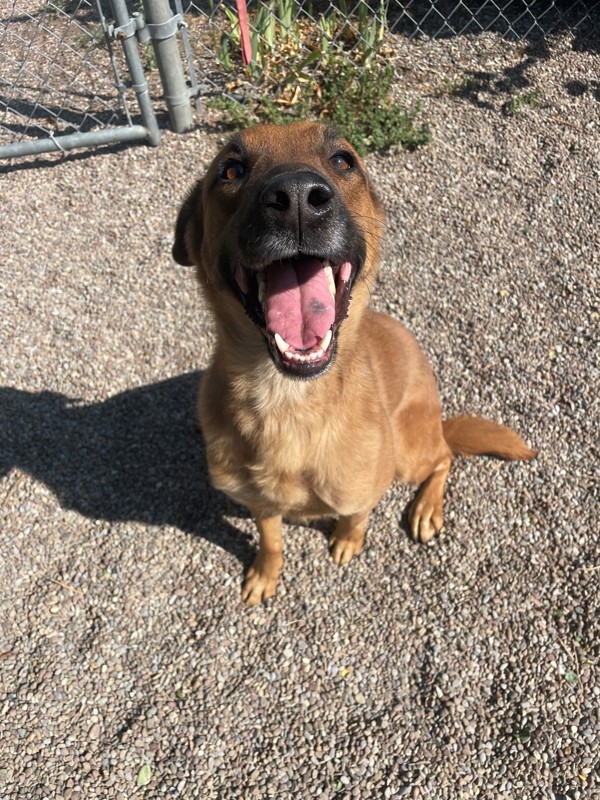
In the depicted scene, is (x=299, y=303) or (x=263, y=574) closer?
(x=299, y=303)

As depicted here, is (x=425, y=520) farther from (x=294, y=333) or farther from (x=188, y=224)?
(x=188, y=224)

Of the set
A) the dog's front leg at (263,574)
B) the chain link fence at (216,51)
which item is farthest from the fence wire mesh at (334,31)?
the dog's front leg at (263,574)

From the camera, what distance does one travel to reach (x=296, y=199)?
194cm

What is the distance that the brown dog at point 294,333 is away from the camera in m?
2.05

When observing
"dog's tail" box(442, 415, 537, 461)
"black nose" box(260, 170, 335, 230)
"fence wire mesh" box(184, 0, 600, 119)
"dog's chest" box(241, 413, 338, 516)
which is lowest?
"dog's tail" box(442, 415, 537, 461)

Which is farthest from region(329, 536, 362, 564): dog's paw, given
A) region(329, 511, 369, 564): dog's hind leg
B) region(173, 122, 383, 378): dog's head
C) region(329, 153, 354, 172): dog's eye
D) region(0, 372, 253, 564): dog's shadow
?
region(329, 153, 354, 172): dog's eye

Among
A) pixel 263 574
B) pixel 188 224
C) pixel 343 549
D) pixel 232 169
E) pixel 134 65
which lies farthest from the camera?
pixel 134 65

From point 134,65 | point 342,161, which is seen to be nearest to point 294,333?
point 342,161

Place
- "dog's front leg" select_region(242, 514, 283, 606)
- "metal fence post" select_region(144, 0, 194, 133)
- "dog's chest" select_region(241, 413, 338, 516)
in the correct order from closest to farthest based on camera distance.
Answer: "dog's chest" select_region(241, 413, 338, 516) < "dog's front leg" select_region(242, 514, 283, 606) < "metal fence post" select_region(144, 0, 194, 133)

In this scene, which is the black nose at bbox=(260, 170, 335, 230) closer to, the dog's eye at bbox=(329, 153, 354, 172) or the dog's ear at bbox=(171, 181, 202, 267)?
the dog's eye at bbox=(329, 153, 354, 172)

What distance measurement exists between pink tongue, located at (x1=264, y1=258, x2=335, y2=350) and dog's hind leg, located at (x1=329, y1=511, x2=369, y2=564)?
135cm

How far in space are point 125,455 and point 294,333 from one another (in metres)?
2.03

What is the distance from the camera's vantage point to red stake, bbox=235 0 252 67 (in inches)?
197

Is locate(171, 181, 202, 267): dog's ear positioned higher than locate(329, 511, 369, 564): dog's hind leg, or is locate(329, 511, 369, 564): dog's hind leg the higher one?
locate(171, 181, 202, 267): dog's ear
